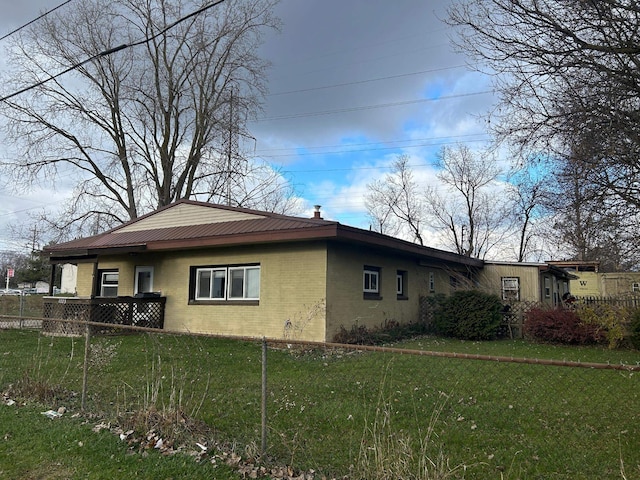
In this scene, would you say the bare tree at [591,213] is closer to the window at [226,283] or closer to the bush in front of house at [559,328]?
the bush in front of house at [559,328]

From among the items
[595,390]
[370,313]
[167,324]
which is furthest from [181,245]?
[595,390]

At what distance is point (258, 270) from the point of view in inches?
506

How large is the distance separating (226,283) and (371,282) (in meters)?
4.08

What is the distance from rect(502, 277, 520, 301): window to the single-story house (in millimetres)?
5059

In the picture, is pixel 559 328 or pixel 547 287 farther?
pixel 547 287

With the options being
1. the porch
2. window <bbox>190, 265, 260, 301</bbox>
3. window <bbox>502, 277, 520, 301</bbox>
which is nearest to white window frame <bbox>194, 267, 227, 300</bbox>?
window <bbox>190, 265, 260, 301</bbox>

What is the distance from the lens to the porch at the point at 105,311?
13234mm

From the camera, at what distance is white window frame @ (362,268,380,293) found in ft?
43.3

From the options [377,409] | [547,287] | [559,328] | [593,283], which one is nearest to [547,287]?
[547,287]

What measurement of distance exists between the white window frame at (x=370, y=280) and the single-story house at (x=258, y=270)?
32 millimetres

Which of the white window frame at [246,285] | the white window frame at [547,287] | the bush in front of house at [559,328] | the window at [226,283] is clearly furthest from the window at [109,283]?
the white window frame at [547,287]

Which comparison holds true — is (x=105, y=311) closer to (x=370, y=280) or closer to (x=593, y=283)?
(x=370, y=280)

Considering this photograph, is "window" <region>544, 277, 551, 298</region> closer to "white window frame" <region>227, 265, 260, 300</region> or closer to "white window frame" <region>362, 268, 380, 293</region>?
"white window frame" <region>362, 268, 380, 293</region>

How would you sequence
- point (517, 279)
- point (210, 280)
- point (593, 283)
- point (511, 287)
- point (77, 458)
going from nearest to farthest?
point (77, 458) < point (210, 280) < point (517, 279) < point (511, 287) < point (593, 283)
